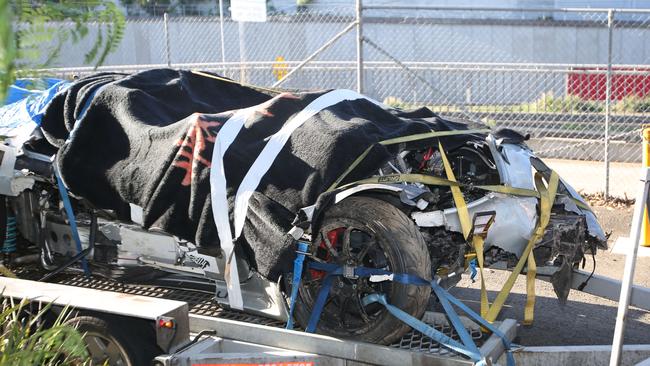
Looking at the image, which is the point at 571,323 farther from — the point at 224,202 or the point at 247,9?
the point at 247,9

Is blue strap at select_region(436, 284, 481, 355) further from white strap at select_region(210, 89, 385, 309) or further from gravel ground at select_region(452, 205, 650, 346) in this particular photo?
white strap at select_region(210, 89, 385, 309)

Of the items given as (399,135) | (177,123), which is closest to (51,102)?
(177,123)

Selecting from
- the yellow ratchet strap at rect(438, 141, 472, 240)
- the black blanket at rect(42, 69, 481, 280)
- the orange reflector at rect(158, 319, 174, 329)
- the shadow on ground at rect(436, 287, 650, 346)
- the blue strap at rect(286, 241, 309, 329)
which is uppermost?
the black blanket at rect(42, 69, 481, 280)

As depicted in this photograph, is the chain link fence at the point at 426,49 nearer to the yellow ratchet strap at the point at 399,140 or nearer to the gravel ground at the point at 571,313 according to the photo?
the gravel ground at the point at 571,313

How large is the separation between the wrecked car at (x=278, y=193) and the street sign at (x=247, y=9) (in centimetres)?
664

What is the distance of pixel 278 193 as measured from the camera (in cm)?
448

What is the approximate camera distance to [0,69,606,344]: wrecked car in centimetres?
442

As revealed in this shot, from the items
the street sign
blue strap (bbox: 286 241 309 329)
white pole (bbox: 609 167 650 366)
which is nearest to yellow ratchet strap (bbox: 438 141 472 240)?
blue strap (bbox: 286 241 309 329)

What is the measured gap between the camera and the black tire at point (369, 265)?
430 centimetres

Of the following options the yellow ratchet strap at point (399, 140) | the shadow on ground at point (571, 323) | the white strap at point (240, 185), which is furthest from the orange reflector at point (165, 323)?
the shadow on ground at point (571, 323)

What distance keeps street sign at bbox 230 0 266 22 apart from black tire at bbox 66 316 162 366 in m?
8.36

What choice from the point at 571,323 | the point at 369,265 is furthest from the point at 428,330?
the point at 571,323

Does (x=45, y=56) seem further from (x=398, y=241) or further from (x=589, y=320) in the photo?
(x=589, y=320)

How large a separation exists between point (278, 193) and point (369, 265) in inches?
26.8
